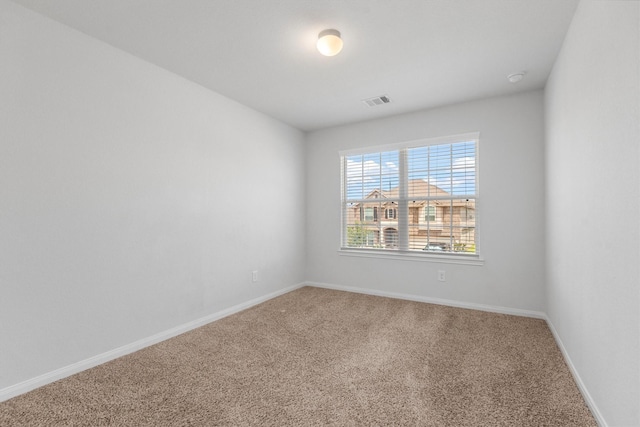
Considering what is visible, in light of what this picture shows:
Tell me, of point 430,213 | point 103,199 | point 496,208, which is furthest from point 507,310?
point 103,199

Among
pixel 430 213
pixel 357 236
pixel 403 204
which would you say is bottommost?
pixel 357 236

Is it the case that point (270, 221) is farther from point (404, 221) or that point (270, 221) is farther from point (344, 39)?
point (344, 39)

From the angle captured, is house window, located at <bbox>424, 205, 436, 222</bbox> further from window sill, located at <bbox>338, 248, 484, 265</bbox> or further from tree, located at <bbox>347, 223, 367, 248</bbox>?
tree, located at <bbox>347, 223, 367, 248</bbox>

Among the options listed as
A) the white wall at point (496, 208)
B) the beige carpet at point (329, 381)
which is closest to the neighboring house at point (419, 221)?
the white wall at point (496, 208)

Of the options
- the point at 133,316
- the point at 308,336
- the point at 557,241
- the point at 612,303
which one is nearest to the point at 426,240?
the point at 557,241

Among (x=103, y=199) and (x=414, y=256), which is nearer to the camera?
(x=103, y=199)

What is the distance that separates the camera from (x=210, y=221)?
3275 mm

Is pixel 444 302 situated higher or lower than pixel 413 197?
lower

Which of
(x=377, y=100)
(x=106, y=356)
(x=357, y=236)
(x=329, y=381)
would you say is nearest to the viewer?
(x=329, y=381)

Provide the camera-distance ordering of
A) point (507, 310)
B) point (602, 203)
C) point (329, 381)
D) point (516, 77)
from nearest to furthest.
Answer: point (602, 203)
point (329, 381)
point (516, 77)
point (507, 310)

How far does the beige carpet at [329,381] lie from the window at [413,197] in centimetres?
117

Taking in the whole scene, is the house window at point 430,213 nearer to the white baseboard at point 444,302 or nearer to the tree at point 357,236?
the tree at point 357,236

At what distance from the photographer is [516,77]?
295 centimetres

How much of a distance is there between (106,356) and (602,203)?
11.4ft
